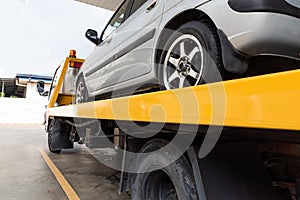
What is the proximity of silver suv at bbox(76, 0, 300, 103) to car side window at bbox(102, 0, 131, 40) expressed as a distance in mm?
145

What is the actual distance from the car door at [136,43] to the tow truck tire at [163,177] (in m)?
0.99

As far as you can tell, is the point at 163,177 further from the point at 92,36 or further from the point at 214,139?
the point at 92,36

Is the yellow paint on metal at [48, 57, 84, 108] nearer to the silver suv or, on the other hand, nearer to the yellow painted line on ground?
the yellow painted line on ground

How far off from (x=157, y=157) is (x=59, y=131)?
14.7 feet

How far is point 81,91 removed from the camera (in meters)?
4.75

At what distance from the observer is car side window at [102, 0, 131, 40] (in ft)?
12.3

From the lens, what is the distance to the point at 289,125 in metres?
0.84

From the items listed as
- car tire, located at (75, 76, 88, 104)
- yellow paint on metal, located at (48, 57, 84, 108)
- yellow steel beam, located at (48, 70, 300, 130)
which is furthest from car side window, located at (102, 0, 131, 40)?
yellow steel beam, located at (48, 70, 300, 130)

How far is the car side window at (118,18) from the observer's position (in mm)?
3763

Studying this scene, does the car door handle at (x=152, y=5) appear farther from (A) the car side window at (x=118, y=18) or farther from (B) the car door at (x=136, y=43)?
(A) the car side window at (x=118, y=18)

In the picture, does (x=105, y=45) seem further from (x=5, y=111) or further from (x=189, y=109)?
(x=5, y=111)

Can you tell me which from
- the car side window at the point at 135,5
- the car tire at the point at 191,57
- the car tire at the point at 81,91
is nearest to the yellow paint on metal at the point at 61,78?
the car tire at the point at 81,91

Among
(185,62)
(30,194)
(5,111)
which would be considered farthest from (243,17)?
(5,111)

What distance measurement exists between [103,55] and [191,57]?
2.09 metres
